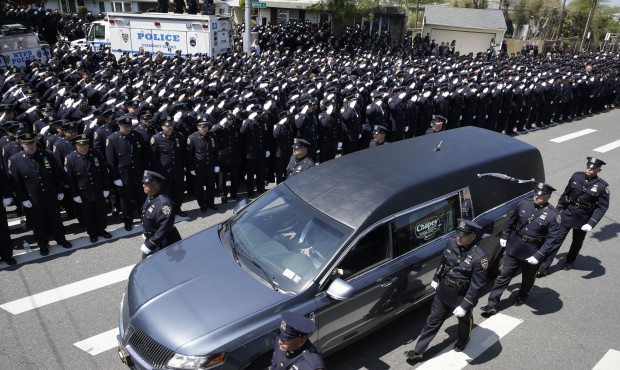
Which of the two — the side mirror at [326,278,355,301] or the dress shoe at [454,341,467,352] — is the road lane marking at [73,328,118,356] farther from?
the dress shoe at [454,341,467,352]

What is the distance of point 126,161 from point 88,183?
76cm

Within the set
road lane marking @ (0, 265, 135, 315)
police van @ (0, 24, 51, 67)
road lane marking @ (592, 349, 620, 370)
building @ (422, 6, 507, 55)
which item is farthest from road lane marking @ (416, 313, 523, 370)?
building @ (422, 6, 507, 55)

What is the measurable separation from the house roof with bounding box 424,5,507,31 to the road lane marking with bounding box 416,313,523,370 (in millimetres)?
30319

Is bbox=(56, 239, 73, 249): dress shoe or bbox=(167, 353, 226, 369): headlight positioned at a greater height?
bbox=(167, 353, 226, 369): headlight

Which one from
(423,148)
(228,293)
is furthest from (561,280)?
(228,293)

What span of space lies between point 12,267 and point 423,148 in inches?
234

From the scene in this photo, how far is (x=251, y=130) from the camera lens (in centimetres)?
880

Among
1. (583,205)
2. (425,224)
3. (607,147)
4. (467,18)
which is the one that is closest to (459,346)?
(425,224)

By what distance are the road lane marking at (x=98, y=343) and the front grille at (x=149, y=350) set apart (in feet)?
3.68

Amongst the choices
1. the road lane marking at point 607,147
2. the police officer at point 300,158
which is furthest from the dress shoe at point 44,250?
the road lane marking at point 607,147

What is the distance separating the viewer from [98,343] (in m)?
4.84

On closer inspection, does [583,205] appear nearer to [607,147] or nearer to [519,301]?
[519,301]

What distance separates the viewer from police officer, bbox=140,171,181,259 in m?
5.21

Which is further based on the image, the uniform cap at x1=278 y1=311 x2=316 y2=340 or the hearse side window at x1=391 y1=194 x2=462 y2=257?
the hearse side window at x1=391 y1=194 x2=462 y2=257
